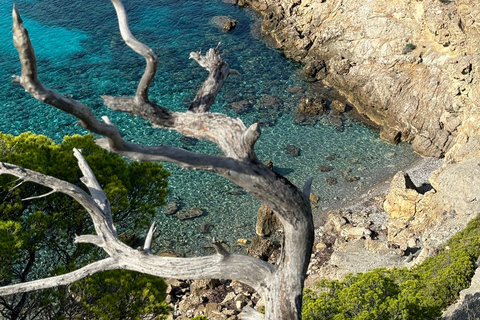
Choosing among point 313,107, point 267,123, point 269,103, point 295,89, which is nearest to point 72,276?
point 267,123

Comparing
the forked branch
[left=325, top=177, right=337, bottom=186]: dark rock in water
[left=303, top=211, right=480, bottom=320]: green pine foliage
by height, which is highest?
the forked branch

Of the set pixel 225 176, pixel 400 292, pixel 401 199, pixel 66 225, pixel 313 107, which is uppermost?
pixel 225 176

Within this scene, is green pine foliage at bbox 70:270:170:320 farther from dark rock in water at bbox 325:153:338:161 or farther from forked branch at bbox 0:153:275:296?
dark rock in water at bbox 325:153:338:161

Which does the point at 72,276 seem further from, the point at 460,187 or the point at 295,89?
the point at 295,89

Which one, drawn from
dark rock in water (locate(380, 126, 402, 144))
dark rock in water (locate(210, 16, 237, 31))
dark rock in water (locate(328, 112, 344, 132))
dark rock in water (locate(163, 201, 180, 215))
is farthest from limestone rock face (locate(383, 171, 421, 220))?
dark rock in water (locate(210, 16, 237, 31))

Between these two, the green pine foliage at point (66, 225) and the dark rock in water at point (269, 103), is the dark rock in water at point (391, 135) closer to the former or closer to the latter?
the dark rock in water at point (269, 103)
